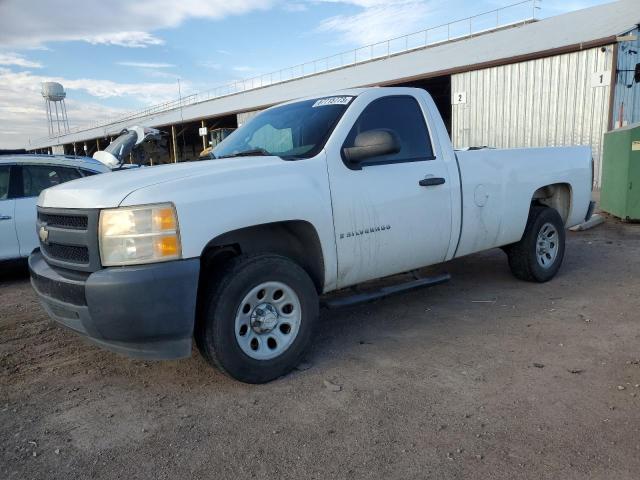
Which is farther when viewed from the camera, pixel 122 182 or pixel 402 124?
pixel 402 124

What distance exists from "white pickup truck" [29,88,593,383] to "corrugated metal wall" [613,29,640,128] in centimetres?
1127

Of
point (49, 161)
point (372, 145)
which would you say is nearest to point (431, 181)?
point (372, 145)

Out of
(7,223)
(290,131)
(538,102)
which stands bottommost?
(7,223)

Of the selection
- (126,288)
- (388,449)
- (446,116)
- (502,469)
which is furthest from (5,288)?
(446,116)

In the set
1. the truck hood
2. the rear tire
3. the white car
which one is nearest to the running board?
the truck hood

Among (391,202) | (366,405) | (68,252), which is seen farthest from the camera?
(391,202)

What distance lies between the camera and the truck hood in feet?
9.52

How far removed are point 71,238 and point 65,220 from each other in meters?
A: 0.20

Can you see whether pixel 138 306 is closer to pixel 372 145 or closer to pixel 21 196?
pixel 372 145

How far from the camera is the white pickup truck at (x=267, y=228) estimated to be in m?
2.83

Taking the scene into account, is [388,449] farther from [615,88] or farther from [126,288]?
[615,88]

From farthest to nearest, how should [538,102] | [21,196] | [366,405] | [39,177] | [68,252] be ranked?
[538,102] < [39,177] < [21,196] < [68,252] < [366,405]

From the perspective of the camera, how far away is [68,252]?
314 cm

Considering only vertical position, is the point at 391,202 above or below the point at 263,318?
above
